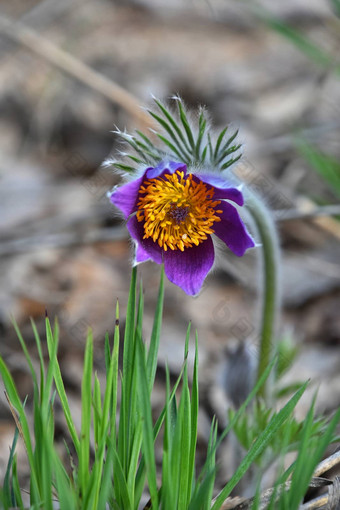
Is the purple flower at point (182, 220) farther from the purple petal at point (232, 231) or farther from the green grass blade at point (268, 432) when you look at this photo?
the green grass blade at point (268, 432)

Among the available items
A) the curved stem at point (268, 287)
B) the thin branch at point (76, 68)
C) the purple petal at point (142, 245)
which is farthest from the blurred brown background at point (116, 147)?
the purple petal at point (142, 245)

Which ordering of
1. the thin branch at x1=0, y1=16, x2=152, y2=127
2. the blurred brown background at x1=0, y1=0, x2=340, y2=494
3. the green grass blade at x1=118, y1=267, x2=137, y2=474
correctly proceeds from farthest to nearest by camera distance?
the thin branch at x1=0, y1=16, x2=152, y2=127 → the blurred brown background at x1=0, y1=0, x2=340, y2=494 → the green grass blade at x1=118, y1=267, x2=137, y2=474

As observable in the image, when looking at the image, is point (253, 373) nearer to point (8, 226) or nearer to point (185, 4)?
point (8, 226)

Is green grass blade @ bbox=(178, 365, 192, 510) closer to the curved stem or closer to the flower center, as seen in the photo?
the flower center

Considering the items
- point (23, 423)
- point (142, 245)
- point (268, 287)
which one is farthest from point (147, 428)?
point (268, 287)

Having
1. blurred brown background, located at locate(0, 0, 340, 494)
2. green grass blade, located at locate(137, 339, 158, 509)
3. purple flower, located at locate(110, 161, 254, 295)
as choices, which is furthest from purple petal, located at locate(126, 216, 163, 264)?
green grass blade, located at locate(137, 339, 158, 509)

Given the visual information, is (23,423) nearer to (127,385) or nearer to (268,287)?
(127,385)
